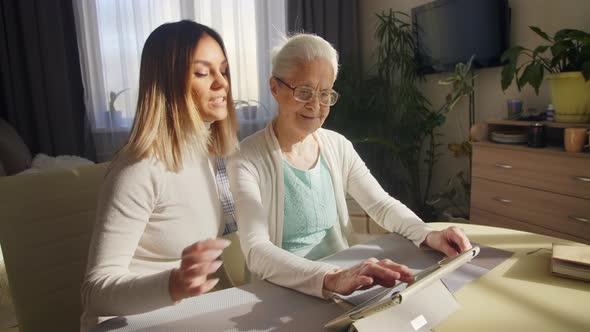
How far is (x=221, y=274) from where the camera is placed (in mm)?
1133

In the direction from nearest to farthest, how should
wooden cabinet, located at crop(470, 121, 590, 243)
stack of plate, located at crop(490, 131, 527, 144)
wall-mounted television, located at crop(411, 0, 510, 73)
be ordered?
wooden cabinet, located at crop(470, 121, 590, 243) → stack of plate, located at crop(490, 131, 527, 144) → wall-mounted television, located at crop(411, 0, 510, 73)

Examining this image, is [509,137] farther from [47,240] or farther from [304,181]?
[47,240]

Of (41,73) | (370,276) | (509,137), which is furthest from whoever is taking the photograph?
(41,73)

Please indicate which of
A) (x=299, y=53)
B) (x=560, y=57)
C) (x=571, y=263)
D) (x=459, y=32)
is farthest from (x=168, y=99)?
(x=459, y=32)

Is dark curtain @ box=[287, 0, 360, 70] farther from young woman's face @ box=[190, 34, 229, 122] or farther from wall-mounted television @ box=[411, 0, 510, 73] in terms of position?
young woman's face @ box=[190, 34, 229, 122]

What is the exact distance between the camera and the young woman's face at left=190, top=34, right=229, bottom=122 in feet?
3.05

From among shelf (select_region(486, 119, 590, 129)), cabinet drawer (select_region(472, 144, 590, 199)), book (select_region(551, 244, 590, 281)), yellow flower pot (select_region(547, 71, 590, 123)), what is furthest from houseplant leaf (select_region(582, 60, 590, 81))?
book (select_region(551, 244, 590, 281))

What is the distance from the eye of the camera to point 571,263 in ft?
2.77

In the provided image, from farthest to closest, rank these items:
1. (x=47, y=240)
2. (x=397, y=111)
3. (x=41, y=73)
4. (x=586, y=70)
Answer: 1. (x=397, y=111)
2. (x=41, y=73)
3. (x=586, y=70)
4. (x=47, y=240)

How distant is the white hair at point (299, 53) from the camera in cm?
113

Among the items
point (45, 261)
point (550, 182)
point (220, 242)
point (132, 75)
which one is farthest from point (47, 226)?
point (132, 75)

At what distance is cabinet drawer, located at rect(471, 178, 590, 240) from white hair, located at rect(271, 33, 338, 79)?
5.37 ft

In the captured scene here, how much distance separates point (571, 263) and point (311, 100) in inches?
28.7

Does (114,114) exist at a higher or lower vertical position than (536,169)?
higher
